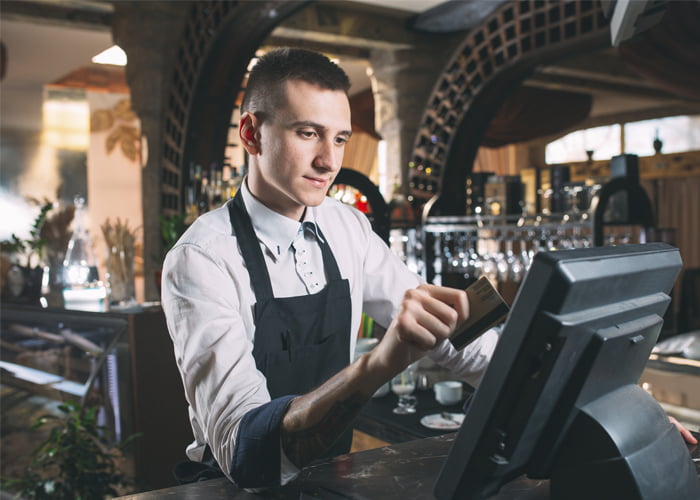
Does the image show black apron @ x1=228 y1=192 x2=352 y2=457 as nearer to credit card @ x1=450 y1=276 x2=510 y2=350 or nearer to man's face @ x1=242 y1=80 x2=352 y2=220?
man's face @ x1=242 y1=80 x2=352 y2=220

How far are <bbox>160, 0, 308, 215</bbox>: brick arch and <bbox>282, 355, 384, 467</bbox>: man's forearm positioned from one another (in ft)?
14.1

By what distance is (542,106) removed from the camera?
9297 millimetres

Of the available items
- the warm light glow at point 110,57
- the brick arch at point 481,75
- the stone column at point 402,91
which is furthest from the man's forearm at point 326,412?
the warm light glow at point 110,57

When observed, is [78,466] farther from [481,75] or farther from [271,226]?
[481,75]

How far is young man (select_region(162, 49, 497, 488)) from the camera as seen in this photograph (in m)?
1.05

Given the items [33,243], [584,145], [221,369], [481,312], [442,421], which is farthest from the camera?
[584,145]

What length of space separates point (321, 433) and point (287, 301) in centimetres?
44

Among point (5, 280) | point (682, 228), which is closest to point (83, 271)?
point (5, 280)

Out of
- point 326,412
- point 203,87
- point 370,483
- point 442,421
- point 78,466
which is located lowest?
point 78,466

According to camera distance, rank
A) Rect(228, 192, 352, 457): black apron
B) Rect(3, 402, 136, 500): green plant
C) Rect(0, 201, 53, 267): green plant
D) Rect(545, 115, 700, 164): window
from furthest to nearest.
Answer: Rect(545, 115, 700, 164): window < Rect(0, 201, 53, 267): green plant < Rect(3, 402, 136, 500): green plant < Rect(228, 192, 352, 457): black apron

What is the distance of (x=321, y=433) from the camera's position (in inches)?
41.9

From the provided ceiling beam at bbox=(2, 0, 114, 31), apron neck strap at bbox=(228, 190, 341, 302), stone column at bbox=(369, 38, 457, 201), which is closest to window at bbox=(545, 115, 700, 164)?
stone column at bbox=(369, 38, 457, 201)

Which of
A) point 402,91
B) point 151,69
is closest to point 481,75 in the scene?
point 402,91

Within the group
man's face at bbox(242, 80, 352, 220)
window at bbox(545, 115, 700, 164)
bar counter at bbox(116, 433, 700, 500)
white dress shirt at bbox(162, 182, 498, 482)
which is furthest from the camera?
window at bbox(545, 115, 700, 164)
